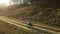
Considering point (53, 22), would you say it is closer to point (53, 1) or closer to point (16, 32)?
point (16, 32)

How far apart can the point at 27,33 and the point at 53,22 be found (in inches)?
133

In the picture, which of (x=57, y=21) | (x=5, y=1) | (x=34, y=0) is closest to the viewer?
(x=57, y=21)

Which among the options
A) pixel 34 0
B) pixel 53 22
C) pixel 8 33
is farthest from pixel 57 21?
pixel 34 0

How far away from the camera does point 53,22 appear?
13.3m

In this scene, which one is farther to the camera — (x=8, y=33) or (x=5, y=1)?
(x=5, y=1)

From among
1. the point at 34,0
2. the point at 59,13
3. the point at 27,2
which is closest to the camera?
the point at 59,13

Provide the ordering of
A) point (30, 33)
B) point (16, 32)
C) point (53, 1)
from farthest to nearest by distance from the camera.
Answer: point (53, 1)
point (16, 32)
point (30, 33)

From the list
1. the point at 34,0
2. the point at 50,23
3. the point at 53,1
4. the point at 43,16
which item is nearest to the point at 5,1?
the point at 34,0

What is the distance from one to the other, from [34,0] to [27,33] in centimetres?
1461

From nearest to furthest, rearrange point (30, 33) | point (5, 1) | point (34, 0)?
1. point (30, 33)
2. point (34, 0)
3. point (5, 1)

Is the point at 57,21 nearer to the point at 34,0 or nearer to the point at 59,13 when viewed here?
the point at 59,13

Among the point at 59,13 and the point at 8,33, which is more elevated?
the point at 59,13

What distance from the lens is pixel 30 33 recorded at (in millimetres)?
10695

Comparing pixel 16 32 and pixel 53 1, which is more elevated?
pixel 53 1
